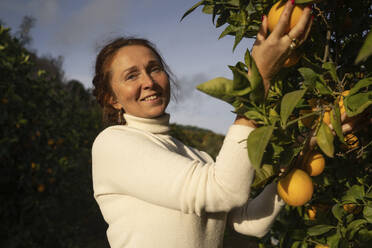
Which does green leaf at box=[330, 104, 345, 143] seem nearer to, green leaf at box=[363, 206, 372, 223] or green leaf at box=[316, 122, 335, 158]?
green leaf at box=[316, 122, 335, 158]

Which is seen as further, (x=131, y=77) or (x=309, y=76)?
(x=131, y=77)

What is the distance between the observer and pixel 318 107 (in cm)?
80

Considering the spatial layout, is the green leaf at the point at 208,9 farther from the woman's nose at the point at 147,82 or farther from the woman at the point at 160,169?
the woman's nose at the point at 147,82

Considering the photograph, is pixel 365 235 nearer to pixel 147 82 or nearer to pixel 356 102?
pixel 356 102

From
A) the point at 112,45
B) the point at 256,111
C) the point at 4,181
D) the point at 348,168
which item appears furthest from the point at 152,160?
the point at 4,181

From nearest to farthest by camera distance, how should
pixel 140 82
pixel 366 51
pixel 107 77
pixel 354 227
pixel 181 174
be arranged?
pixel 366 51
pixel 181 174
pixel 354 227
pixel 140 82
pixel 107 77

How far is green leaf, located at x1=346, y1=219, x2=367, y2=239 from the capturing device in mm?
1007

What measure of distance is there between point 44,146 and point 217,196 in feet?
9.15

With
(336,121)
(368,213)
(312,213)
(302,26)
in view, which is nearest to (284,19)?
(302,26)

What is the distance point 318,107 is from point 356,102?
9 centimetres

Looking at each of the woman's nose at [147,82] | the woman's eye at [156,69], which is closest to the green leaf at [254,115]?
the woman's nose at [147,82]

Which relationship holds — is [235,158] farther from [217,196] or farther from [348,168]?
[348,168]

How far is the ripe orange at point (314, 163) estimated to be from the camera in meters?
0.85

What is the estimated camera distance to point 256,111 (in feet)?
2.52
